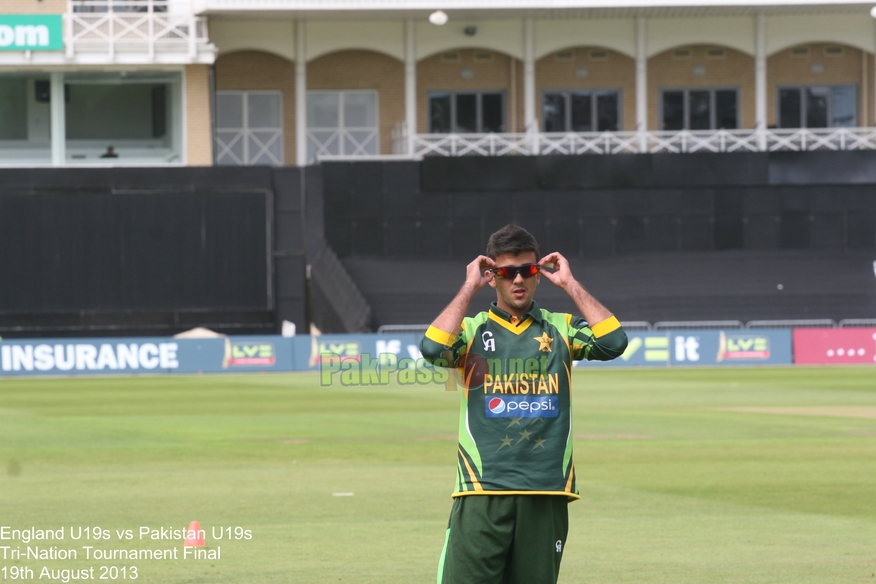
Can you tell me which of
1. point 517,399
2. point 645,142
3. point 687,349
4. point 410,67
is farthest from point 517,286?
point 410,67

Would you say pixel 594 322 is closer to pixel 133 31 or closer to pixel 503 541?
pixel 503 541

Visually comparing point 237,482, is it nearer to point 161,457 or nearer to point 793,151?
point 161,457

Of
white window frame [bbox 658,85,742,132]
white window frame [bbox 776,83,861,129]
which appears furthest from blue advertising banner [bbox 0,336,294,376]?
white window frame [bbox 776,83,861,129]

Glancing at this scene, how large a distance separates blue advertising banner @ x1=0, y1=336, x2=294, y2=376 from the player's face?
106 ft

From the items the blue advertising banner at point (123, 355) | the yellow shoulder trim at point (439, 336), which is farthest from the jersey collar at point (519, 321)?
the blue advertising banner at point (123, 355)

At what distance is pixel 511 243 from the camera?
18.5 feet

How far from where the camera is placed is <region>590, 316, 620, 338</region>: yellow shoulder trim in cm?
Answer: 570

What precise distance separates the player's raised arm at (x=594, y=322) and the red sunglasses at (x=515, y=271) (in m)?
0.05

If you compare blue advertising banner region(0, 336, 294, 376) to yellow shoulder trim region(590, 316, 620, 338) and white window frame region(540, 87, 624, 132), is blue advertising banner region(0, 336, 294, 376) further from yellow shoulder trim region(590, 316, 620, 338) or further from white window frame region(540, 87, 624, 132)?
yellow shoulder trim region(590, 316, 620, 338)

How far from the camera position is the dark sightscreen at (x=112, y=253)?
143ft

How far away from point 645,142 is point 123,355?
19767mm

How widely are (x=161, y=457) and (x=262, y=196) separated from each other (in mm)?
28575

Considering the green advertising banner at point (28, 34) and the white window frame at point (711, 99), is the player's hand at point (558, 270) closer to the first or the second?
the green advertising banner at point (28, 34)
